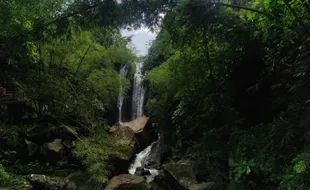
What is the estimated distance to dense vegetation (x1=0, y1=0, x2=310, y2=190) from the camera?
456 centimetres

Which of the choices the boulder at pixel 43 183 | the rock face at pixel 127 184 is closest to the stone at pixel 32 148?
the boulder at pixel 43 183

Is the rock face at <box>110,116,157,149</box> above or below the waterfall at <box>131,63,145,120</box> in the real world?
below

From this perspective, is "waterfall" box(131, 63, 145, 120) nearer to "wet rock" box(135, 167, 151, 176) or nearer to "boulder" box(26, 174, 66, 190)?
"wet rock" box(135, 167, 151, 176)

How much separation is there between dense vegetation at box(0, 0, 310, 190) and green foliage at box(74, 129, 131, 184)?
0.10 feet

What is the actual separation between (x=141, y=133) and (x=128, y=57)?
11.7 feet

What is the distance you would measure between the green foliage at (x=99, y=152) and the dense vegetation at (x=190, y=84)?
0.03 meters

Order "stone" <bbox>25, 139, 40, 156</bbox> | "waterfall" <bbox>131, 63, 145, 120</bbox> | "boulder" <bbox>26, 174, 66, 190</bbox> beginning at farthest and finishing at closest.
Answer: "waterfall" <bbox>131, 63, 145, 120</bbox>, "stone" <bbox>25, 139, 40, 156</bbox>, "boulder" <bbox>26, 174, 66, 190</bbox>

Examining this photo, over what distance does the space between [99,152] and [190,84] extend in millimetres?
3088

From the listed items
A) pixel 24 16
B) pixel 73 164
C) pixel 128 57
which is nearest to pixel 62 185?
pixel 73 164

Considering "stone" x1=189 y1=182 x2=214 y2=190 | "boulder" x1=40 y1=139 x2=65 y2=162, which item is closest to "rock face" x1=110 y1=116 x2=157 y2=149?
"boulder" x1=40 y1=139 x2=65 y2=162

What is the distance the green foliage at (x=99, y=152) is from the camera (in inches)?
270

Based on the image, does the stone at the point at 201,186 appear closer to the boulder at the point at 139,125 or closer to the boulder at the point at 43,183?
the boulder at the point at 43,183

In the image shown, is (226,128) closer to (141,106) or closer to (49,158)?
(49,158)

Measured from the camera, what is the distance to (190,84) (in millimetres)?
7406
